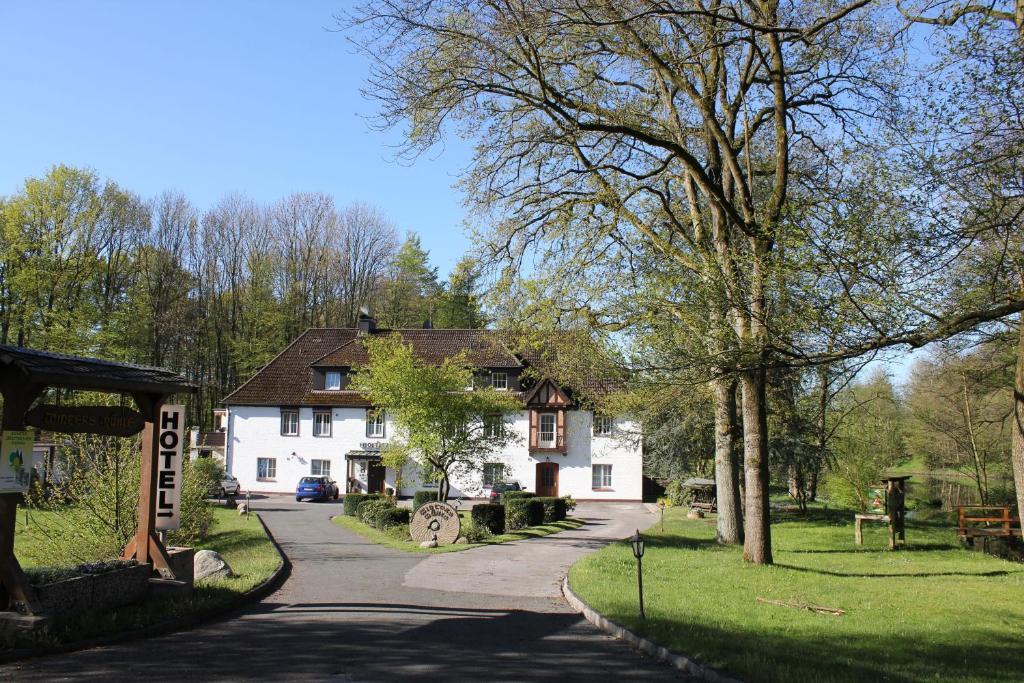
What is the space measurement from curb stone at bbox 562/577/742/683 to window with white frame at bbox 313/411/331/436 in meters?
35.5

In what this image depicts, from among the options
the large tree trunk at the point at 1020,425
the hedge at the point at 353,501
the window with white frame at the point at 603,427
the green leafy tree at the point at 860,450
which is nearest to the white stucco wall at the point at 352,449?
the window with white frame at the point at 603,427

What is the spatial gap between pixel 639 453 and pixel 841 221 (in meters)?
35.1

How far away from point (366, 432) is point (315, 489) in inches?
196

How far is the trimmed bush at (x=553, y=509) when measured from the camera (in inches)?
1138

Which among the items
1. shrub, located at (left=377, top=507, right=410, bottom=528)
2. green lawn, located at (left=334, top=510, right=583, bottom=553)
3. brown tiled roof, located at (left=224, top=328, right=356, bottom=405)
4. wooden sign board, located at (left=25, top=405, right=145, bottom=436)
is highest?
brown tiled roof, located at (left=224, top=328, right=356, bottom=405)

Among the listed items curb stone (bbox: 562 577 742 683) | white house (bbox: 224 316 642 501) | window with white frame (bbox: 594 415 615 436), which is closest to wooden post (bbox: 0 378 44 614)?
curb stone (bbox: 562 577 742 683)

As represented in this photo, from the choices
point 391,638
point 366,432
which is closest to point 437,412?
point 391,638

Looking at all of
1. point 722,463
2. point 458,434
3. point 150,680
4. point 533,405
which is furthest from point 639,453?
point 150,680

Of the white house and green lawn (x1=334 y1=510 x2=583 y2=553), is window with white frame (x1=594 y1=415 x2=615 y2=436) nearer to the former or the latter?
the white house

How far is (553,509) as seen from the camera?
2933 centimetres

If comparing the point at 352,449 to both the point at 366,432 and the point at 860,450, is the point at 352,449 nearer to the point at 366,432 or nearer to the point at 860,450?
the point at 366,432

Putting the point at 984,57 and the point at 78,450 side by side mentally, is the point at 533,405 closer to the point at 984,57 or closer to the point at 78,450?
the point at 78,450

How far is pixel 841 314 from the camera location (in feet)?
35.5

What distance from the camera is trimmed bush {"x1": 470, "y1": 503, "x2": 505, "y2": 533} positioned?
24.7m
